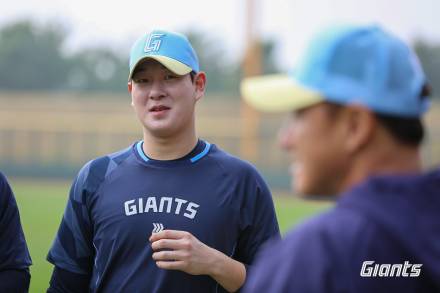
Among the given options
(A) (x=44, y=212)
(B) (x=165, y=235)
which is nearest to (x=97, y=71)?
(A) (x=44, y=212)

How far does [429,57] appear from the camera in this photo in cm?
3111

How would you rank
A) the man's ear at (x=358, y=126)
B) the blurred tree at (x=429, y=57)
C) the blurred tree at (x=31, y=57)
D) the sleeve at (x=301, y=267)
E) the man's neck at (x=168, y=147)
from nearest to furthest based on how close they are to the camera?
the sleeve at (x=301, y=267) → the man's ear at (x=358, y=126) → the man's neck at (x=168, y=147) → the blurred tree at (x=429, y=57) → the blurred tree at (x=31, y=57)

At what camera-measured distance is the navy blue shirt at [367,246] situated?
1.45 m

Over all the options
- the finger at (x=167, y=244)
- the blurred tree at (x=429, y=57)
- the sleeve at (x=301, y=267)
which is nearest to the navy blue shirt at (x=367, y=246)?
the sleeve at (x=301, y=267)

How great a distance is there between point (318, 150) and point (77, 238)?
1796 millimetres

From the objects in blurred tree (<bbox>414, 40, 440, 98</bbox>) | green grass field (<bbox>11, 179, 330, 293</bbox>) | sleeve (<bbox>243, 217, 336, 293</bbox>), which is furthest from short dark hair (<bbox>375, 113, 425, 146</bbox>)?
blurred tree (<bbox>414, 40, 440, 98</bbox>)

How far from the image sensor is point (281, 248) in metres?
1.51

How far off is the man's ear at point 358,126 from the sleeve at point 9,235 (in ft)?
6.43

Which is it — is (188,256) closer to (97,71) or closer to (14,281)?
(14,281)

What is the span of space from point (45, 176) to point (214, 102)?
6.67 m

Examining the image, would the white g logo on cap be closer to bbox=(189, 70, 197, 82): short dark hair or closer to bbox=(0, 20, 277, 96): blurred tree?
bbox=(189, 70, 197, 82): short dark hair

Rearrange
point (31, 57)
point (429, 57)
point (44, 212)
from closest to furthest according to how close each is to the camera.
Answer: point (44, 212)
point (429, 57)
point (31, 57)

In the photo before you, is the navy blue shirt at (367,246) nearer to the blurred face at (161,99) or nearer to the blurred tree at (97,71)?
the blurred face at (161,99)

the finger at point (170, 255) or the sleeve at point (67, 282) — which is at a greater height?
the finger at point (170, 255)
